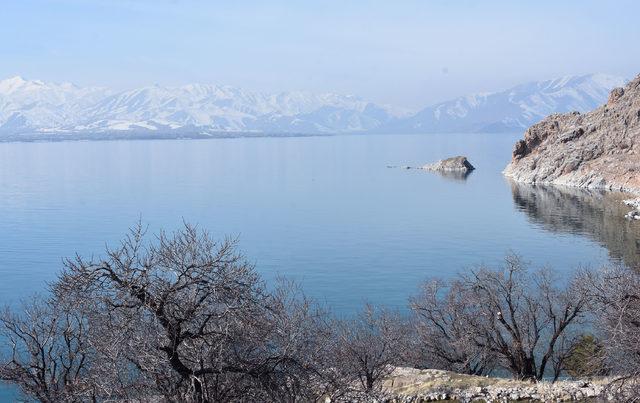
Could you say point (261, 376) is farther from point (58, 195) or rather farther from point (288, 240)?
point (58, 195)

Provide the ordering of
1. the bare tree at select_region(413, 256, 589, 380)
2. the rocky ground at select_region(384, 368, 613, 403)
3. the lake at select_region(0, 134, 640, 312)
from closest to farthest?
1. the rocky ground at select_region(384, 368, 613, 403)
2. the bare tree at select_region(413, 256, 589, 380)
3. the lake at select_region(0, 134, 640, 312)

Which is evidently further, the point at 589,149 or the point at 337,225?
the point at 589,149

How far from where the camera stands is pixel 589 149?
150 metres

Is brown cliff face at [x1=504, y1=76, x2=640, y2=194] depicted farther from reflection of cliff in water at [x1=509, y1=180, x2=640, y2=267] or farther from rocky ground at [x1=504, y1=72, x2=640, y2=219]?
reflection of cliff in water at [x1=509, y1=180, x2=640, y2=267]

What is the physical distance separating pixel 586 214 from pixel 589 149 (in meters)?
48.9

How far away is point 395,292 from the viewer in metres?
61.3

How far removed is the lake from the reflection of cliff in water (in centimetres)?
21

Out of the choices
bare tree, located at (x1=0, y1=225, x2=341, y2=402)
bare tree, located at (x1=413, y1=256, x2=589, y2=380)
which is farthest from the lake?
bare tree, located at (x1=0, y1=225, x2=341, y2=402)

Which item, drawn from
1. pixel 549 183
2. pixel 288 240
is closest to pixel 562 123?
pixel 549 183

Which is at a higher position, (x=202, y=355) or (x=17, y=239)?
(x=202, y=355)

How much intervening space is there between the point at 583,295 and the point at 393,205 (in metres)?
88.6

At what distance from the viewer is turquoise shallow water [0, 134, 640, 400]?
226 ft

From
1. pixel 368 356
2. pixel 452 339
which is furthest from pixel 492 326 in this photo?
pixel 368 356

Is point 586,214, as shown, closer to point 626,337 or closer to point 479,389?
point 479,389
